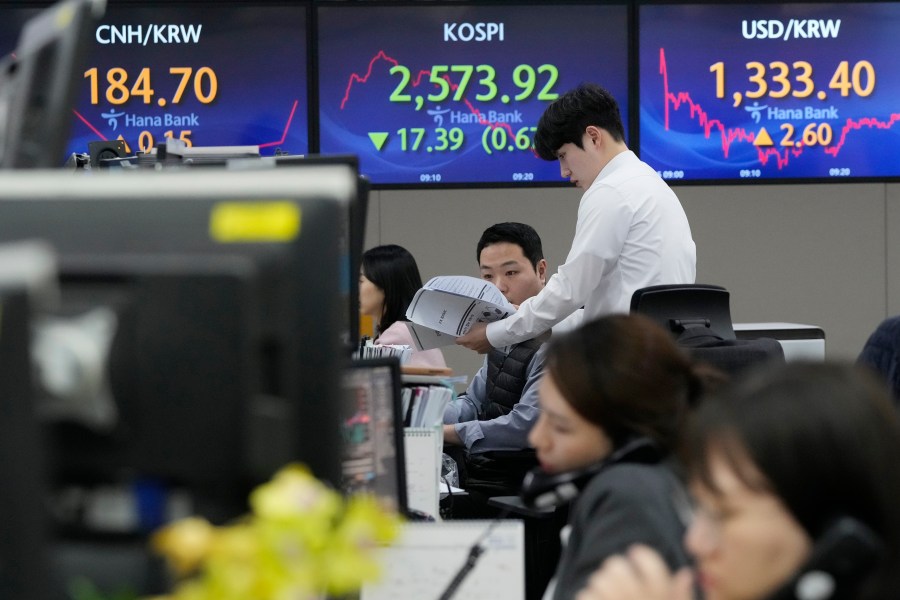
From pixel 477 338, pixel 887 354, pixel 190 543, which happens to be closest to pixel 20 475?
pixel 190 543

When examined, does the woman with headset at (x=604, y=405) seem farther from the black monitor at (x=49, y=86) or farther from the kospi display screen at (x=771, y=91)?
the kospi display screen at (x=771, y=91)

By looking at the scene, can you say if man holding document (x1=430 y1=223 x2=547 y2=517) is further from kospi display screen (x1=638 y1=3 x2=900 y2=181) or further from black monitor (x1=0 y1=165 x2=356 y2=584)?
black monitor (x1=0 y1=165 x2=356 y2=584)

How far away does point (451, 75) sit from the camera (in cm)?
439

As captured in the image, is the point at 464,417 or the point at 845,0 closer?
the point at 464,417

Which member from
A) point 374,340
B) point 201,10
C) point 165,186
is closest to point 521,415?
point 374,340

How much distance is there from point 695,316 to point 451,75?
2.02 metres

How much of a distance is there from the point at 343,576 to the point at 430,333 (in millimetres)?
2339

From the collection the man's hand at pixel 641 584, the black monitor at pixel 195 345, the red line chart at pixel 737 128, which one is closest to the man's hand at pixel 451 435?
the red line chart at pixel 737 128

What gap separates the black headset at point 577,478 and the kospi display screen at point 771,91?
3.01 meters

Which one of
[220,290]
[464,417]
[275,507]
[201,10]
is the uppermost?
[201,10]

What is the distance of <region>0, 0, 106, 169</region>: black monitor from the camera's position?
1100 mm

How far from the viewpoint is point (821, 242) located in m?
4.61

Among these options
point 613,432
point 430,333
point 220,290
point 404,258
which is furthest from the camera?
point 404,258

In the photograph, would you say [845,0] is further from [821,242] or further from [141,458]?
[141,458]
